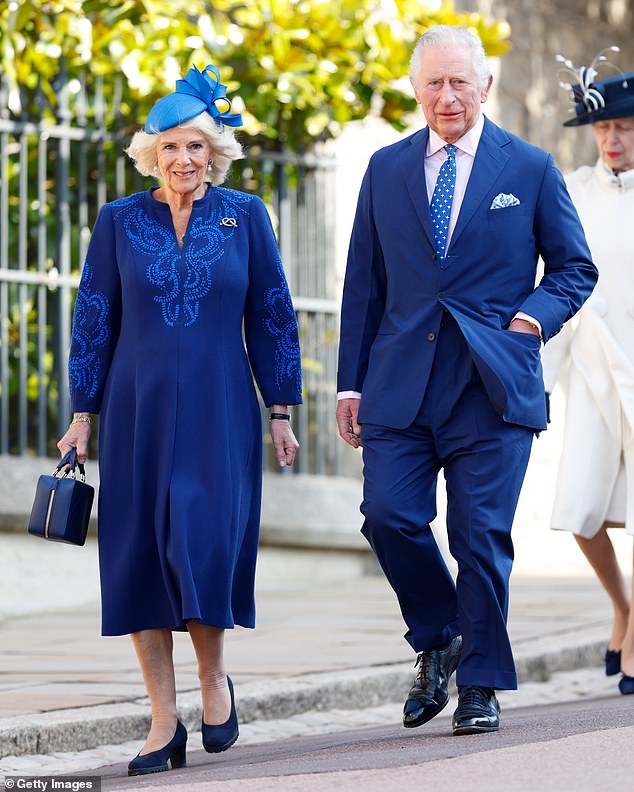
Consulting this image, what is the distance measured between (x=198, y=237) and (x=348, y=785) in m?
1.70

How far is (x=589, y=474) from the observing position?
20.2 ft

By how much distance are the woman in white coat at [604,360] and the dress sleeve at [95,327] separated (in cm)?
175

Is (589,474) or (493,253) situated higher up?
(493,253)

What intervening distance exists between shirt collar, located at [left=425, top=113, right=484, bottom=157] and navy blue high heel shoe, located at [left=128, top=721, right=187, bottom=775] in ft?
5.62

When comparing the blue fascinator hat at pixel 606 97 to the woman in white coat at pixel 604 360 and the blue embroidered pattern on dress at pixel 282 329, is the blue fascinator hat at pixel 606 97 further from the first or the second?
the blue embroidered pattern on dress at pixel 282 329

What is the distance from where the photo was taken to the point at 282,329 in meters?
5.05

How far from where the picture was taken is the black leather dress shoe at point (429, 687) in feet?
15.6

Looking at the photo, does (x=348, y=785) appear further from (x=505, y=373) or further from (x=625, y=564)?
(x=625, y=564)

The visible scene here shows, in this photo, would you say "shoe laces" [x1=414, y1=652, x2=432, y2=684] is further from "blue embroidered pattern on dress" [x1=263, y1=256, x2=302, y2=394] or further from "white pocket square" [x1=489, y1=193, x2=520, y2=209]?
"white pocket square" [x1=489, y1=193, x2=520, y2=209]

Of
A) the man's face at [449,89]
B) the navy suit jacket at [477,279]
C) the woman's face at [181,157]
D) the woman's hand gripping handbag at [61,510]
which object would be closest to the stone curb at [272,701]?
the woman's hand gripping handbag at [61,510]

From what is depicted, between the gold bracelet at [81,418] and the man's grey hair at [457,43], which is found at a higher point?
the man's grey hair at [457,43]

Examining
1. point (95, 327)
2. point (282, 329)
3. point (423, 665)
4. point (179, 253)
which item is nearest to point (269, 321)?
point (282, 329)

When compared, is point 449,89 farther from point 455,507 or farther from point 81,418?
point 81,418

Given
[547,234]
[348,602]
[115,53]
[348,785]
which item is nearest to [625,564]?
[348,602]
